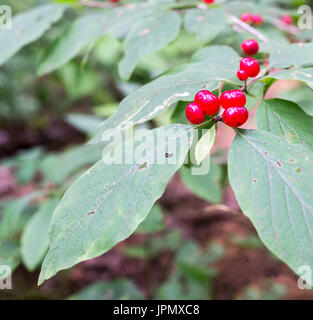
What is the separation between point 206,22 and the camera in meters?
1.28

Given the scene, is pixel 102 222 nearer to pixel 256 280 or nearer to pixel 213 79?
pixel 213 79

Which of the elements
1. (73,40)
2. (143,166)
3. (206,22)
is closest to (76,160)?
(73,40)

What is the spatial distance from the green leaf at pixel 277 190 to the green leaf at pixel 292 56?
32 cm

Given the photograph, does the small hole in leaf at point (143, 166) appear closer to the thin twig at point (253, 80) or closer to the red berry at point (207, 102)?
the red berry at point (207, 102)

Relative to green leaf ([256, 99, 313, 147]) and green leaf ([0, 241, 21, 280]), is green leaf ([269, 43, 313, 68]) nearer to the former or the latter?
green leaf ([256, 99, 313, 147])

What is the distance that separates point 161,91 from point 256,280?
8.64ft

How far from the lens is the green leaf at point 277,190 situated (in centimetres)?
63

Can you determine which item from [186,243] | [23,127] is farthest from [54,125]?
[186,243]

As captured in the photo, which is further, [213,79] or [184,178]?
[184,178]

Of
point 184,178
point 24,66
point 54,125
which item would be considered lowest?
point 54,125

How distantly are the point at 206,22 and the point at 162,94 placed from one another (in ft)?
1.94

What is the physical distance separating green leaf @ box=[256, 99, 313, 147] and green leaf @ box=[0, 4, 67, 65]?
1.11 meters

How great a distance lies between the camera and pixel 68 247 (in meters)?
0.70

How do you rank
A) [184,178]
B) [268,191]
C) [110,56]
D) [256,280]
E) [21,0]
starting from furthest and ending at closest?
1. [110,56]
2. [256,280]
3. [21,0]
4. [184,178]
5. [268,191]
